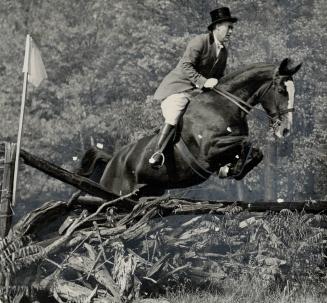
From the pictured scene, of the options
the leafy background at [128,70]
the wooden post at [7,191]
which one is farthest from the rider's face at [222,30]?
the leafy background at [128,70]

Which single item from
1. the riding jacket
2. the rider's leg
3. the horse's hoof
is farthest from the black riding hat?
the horse's hoof

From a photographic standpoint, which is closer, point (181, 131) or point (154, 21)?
point (181, 131)

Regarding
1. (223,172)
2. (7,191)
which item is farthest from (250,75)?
(7,191)

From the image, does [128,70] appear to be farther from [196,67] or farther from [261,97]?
[261,97]

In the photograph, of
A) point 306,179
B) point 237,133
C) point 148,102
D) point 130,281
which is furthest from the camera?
point 306,179

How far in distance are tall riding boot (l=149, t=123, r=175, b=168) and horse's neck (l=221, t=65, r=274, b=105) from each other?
0.91 metres

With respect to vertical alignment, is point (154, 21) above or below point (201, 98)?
above

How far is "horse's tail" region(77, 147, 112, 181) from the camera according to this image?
28.5ft

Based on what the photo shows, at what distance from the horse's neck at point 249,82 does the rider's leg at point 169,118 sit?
1.96 feet

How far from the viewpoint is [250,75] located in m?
7.73

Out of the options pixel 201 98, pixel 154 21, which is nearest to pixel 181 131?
pixel 201 98

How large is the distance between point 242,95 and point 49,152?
42.2 ft

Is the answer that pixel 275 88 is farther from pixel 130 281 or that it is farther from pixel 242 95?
pixel 130 281

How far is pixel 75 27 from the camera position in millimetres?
20047
